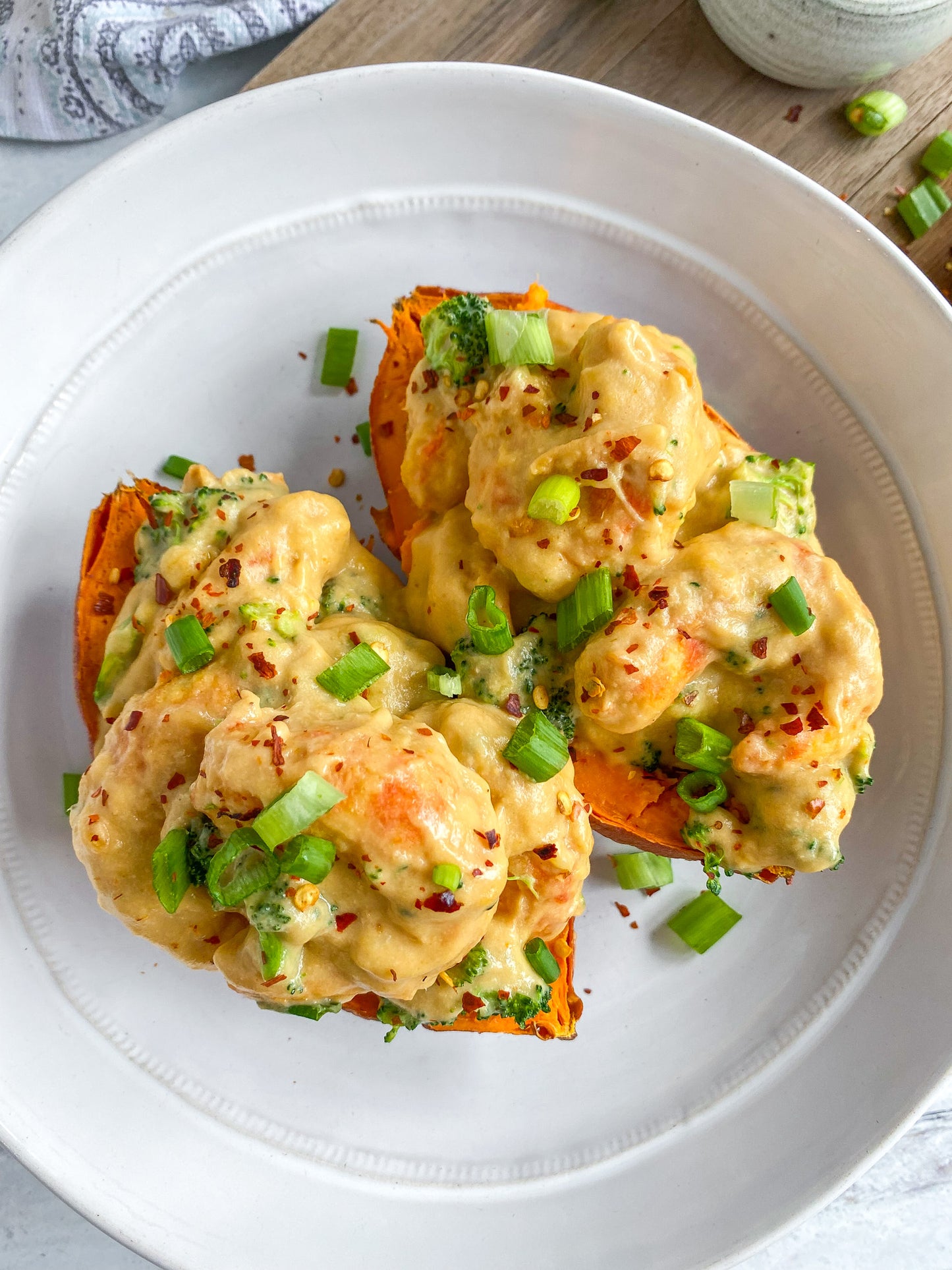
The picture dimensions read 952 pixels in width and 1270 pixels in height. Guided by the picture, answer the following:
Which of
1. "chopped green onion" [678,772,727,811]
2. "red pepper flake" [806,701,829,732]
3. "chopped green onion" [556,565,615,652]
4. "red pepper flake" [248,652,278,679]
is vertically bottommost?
"red pepper flake" [248,652,278,679]

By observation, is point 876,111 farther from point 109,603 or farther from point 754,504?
point 109,603

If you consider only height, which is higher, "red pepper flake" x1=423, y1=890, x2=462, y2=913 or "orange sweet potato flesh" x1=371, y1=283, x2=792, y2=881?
"orange sweet potato flesh" x1=371, y1=283, x2=792, y2=881

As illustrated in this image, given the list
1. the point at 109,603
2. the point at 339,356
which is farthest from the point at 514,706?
the point at 339,356

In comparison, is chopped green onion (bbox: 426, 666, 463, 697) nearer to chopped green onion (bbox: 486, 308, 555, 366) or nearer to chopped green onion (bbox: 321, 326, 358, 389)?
chopped green onion (bbox: 486, 308, 555, 366)

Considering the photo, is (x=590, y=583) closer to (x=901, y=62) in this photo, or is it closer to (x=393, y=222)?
(x=393, y=222)

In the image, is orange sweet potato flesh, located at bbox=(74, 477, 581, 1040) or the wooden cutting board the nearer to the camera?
orange sweet potato flesh, located at bbox=(74, 477, 581, 1040)

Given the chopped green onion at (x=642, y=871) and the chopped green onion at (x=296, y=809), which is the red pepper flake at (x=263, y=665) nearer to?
the chopped green onion at (x=296, y=809)

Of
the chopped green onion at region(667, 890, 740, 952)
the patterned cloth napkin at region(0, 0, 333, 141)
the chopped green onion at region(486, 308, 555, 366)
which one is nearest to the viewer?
the chopped green onion at region(486, 308, 555, 366)

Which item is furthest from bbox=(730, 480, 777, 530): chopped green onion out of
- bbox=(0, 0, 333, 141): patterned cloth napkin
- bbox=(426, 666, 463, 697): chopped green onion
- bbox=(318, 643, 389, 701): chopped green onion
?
bbox=(0, 0, 333, 141): patterned cloth napkin
